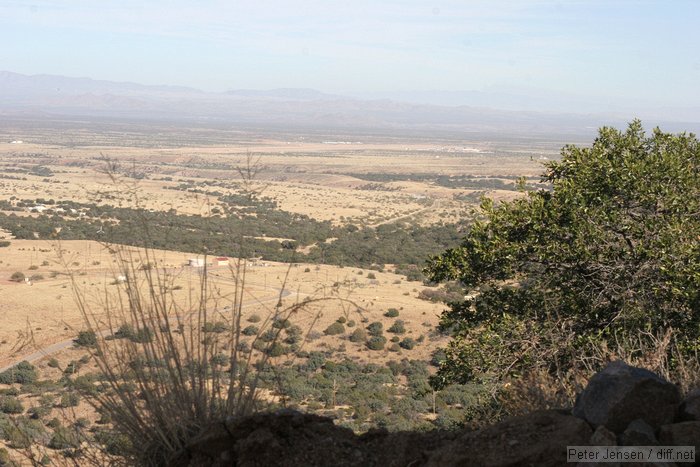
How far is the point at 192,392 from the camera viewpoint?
3.41 m

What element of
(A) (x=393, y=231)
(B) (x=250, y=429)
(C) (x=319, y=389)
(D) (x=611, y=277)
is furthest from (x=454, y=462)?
(A) (x=393, y=231)

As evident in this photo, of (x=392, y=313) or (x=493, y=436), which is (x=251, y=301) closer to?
(x=392, y=313)

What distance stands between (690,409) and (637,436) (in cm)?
50

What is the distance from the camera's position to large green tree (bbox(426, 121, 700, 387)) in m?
8.95

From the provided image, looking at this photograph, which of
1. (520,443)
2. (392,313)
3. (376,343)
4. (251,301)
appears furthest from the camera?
(392,313)

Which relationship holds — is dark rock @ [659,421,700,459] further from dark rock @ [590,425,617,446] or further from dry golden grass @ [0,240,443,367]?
dry golden grass @ [0,240,443,367]

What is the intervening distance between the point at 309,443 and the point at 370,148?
608 feet

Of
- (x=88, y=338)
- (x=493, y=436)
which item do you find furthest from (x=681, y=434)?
(x=88, y=338)

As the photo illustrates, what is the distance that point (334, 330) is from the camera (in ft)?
Result: 81.9

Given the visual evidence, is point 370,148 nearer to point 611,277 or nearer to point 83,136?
point 83,136

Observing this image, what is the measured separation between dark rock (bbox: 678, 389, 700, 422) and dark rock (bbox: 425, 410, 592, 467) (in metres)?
0.53

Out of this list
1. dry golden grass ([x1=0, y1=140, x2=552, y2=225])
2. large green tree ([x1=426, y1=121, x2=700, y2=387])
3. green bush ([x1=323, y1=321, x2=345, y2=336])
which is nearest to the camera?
large green tree ([x1=426, y1=121, x2=700, y2=387])

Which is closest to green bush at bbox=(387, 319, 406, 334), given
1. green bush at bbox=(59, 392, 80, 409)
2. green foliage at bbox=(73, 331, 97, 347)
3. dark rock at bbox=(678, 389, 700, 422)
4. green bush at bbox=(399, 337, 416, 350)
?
green bush at bbox=(399, 337, 416, 350)

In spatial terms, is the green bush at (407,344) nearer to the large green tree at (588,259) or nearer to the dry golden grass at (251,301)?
the dry golden grass at (251,301)
